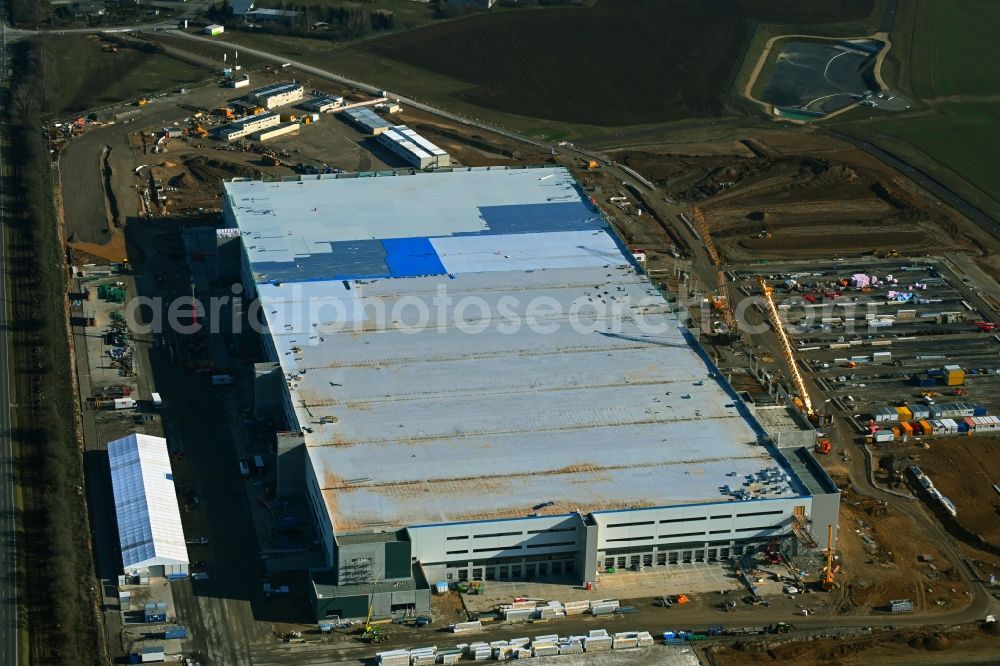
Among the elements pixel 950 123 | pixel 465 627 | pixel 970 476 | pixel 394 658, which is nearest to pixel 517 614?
pixel 465 627

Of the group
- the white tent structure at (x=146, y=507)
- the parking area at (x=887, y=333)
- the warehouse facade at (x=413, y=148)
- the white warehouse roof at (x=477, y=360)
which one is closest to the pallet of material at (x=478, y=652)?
the white warehouse roof at (x=477, y=360)

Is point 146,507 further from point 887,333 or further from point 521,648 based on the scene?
point 887,333

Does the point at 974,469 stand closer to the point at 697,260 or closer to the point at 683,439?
the point at 683,439

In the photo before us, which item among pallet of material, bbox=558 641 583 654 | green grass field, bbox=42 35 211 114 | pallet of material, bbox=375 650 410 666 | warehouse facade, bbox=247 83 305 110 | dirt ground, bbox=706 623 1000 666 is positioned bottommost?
dirt ground, bbox=706 623 1000 666

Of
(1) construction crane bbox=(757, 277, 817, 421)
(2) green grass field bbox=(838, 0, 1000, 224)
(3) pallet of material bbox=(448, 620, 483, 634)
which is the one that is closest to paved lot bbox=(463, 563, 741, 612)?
(3) pallet of material bbox=(448, 620, 483, 634)

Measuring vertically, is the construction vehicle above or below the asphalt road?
above

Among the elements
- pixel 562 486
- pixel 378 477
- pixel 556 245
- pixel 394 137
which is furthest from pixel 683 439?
pixel 394 137

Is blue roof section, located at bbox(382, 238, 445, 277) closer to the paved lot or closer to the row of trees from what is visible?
the row of trees

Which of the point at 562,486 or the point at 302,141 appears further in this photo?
the point at 302,141
